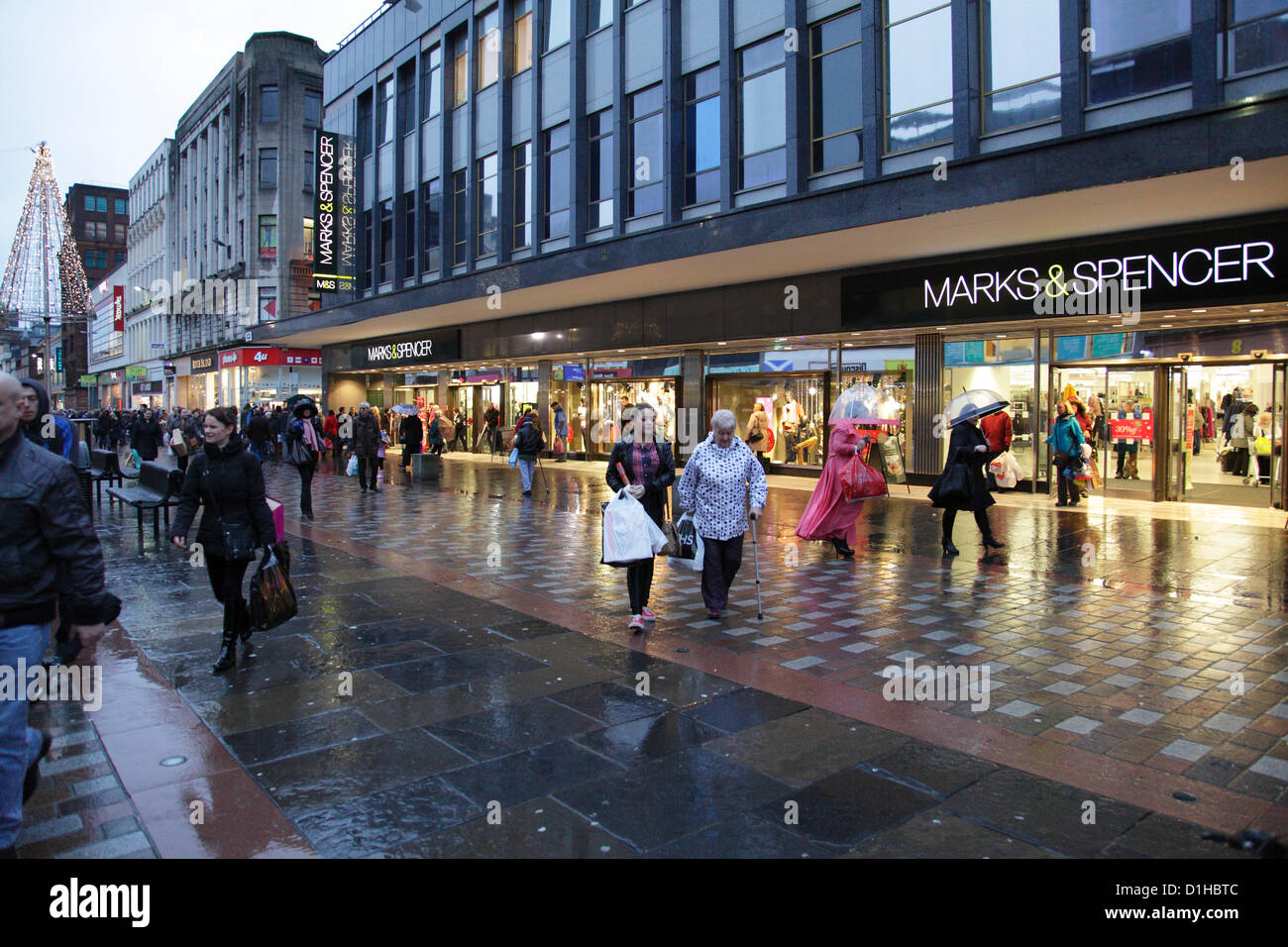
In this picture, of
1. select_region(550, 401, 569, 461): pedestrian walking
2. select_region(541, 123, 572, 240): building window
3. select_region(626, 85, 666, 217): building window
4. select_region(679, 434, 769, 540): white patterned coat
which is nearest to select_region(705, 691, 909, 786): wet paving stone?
select_region(679, 434, 769, 540): white patterned coat

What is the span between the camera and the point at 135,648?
6.38 m

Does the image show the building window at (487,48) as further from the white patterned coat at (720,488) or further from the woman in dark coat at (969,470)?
the white patterned coat at (720,488)

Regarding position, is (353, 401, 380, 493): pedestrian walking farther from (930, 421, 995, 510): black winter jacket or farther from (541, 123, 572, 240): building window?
(930, 421, 995, 510): black winter jacket

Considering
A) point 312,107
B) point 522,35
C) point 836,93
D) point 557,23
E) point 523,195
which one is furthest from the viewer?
point 312,107

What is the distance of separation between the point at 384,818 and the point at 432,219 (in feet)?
85.5

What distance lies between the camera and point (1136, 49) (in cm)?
1252

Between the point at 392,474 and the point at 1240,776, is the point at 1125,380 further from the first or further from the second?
the point at 392,474

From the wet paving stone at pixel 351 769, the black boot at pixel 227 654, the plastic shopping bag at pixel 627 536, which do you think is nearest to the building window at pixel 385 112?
the plastic shopping bag at pixel 627 536

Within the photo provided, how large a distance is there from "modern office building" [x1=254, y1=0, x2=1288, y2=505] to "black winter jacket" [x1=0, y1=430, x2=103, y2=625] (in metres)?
12.0

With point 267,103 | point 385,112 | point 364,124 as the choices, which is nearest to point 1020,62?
point 385,112

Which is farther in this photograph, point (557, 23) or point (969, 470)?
point (557, 23)

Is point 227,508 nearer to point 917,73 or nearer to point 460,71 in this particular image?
point 917,73

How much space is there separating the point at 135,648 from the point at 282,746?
2.62 m

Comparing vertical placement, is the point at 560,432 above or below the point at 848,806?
above
